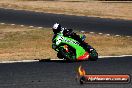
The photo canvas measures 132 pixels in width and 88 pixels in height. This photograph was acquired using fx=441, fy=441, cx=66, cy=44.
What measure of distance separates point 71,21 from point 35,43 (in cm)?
867

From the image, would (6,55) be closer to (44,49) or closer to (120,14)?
(44,49)

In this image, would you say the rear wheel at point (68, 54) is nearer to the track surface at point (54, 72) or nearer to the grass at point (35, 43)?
the track surface at point (54, 72)

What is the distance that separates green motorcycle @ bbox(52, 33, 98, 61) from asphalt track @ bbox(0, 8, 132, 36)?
10.9 metres

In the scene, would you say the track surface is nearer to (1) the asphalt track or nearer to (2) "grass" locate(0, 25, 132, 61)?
(2) "grass" locate(0, 25, 132, 61)

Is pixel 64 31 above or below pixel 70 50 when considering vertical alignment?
above

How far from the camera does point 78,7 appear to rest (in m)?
41.1

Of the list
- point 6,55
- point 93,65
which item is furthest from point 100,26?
point 93,65

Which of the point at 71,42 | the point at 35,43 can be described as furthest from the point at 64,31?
the point at 35,43

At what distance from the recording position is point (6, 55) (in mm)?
20891

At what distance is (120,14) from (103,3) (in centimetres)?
674

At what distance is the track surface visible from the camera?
1433 centimetres

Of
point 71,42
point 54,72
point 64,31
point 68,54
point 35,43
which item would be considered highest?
point 64,31

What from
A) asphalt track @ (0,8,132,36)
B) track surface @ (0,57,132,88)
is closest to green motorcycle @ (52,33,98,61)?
track surface @ (0,57,132,88)

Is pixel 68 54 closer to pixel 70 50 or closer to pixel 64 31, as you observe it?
pixel 70 50
